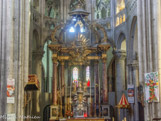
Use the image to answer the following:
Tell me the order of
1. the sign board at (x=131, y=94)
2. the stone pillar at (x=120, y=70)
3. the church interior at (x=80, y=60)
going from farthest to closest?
the stone pillar at (x=120, y=70)
the sign board at (x=131, y=94)
the church interior at (x=80, y=60)

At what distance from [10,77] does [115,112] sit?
13.1 m

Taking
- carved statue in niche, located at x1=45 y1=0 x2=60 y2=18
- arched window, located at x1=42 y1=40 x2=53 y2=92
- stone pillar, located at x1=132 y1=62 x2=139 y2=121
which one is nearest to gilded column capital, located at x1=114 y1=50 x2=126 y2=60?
stone pillar, located at x1=132 y1=62 x2=139 y2=121

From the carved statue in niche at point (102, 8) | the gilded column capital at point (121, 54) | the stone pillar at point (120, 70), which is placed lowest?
the stone pillar at point (120, 70)

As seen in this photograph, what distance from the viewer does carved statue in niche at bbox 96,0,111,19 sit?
105ft

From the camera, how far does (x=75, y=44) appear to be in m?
28.2

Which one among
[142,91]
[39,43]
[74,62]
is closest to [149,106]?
[142,91]

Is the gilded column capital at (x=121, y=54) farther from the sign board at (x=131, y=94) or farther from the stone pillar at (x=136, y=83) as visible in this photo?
the sign board at (x=131, y=94)

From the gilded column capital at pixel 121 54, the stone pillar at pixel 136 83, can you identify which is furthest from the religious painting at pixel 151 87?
the gilded column capital at pixel 121 54

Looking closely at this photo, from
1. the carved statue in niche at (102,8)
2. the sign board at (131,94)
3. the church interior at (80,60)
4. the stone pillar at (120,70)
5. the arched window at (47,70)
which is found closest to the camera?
the church interior at (80,60)

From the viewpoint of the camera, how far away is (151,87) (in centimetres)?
2022

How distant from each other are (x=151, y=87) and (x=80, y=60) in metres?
8.81

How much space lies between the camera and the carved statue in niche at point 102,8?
32.1 m

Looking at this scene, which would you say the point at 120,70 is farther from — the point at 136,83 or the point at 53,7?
the point at 53,7

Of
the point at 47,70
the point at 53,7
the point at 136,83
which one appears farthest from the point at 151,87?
the point at 53,7
